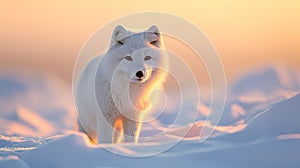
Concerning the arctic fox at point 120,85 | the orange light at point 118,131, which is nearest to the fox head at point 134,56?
the arctic fox at point 120,85

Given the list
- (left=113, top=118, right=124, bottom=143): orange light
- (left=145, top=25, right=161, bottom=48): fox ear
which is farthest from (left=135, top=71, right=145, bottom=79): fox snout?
(left=113, top=118, right=124, bottom=143): orange light

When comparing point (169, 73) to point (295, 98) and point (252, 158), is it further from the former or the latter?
point (252, 158)

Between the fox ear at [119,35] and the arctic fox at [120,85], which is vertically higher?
the fox ear at [119,35]

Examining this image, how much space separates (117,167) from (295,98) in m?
2.33

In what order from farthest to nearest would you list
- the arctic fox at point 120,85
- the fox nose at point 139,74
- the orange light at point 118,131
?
the orange light at point 118,131
the arctic fox at point 120,85
the fox nose at point 139,74

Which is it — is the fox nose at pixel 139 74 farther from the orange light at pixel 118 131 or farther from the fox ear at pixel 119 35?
the orange light at pixel 118 131

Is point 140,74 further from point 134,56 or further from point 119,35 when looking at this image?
point 119,35

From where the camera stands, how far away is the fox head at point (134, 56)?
5410 millimetres

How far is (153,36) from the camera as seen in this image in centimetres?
571

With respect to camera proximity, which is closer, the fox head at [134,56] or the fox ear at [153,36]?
the fox head at [134,56]

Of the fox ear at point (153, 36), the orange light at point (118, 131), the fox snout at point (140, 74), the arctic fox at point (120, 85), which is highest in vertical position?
the fox ear at point (153, 36)

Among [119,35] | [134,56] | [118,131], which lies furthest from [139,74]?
[118,131]

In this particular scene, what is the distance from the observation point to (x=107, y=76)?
585cm

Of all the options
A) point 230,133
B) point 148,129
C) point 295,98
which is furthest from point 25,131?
point 295,98
